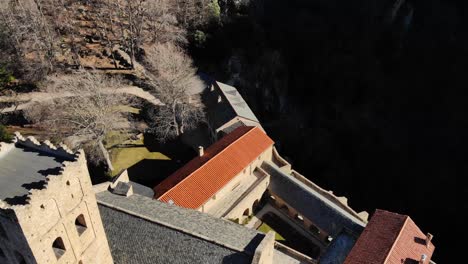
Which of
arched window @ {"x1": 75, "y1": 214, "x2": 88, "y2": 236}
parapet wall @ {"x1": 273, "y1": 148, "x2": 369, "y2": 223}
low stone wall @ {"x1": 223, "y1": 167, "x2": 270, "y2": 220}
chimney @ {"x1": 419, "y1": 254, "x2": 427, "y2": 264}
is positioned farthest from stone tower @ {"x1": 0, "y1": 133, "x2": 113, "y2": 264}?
parapet wall @ {"x1": 273, "y1": 148, "x2": 369, "y2": 223}

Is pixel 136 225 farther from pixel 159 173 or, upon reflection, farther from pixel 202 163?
pixel 159 173

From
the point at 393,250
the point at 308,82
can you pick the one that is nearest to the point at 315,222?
the point at 393,250

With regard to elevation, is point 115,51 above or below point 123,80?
above

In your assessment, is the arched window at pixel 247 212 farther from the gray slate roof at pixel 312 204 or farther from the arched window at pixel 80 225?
the arched window at pixel 80 225

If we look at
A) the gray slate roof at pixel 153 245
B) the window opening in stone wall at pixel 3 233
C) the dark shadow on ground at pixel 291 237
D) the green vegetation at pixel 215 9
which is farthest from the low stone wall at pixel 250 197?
the green vegetation at pixel 215 9

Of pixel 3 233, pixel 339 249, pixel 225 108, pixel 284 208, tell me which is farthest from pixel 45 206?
pixel 225 108

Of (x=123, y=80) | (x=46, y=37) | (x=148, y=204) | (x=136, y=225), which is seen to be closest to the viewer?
(x=136, y=225)

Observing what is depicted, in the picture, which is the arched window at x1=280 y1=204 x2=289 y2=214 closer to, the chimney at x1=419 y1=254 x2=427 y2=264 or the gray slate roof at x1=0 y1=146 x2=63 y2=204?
the chimney at x1=419 y1=254 x2=427 y2=264
